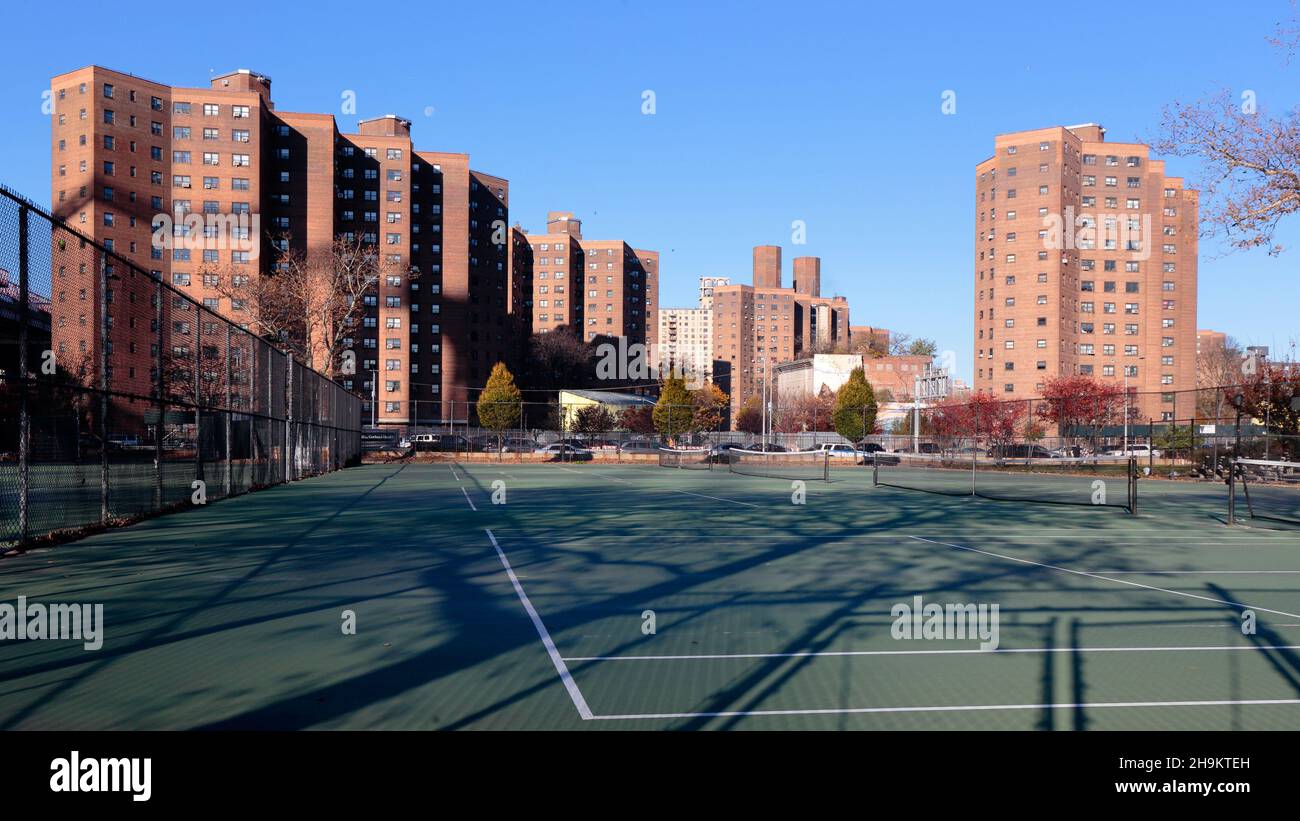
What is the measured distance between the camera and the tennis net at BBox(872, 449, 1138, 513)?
27.5 metres

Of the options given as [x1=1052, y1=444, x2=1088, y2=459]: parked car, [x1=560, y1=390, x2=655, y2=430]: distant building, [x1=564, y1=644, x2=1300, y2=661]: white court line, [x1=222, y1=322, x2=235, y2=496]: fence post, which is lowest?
[x1=564, y1=644, x2=1300, y2=661]: white court line

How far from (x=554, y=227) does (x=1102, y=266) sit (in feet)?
345

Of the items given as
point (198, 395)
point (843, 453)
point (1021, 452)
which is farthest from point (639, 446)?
point (198, 395)

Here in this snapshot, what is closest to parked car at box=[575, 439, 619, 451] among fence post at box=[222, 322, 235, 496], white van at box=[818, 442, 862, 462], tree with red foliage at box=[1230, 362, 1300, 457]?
white van at box=[818, 442, 862, 462]

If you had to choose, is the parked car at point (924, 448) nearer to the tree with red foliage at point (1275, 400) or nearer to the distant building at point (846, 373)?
the tree with red foliage at point (1275, 400)

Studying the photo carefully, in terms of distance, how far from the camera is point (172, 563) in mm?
11477

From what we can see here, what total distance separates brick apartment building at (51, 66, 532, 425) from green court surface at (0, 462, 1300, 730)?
65978mm

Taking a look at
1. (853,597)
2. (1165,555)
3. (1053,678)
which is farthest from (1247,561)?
A: (1053,678)

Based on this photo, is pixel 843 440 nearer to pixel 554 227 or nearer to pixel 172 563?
pixel 172 563

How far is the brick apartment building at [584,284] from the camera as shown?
170 meters

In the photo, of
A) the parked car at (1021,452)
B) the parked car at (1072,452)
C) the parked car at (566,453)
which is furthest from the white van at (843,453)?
the parked car at (566,453)

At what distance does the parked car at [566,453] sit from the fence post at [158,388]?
40157mm

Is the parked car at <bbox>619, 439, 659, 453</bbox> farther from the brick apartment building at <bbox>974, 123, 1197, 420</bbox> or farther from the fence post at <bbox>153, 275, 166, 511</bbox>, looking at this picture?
the brick apartment building at <bbox>974, 123, 1197, 420</bbox>

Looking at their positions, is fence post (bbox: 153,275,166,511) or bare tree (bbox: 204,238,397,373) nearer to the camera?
fence post (bbox: 153,275,166,511)
